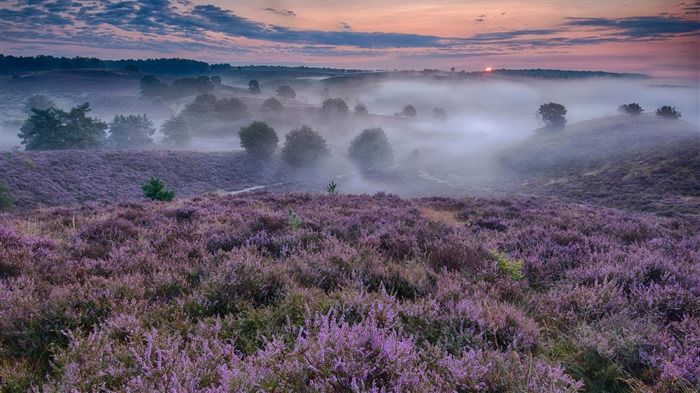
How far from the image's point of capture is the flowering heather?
2.21 m

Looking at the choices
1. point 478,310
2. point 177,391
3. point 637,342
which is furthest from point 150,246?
point 637,342

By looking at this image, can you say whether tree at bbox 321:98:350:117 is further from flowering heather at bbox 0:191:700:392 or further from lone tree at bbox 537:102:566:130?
flowering heather at bbox 0:191:700:392

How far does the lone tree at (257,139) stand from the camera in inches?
2502

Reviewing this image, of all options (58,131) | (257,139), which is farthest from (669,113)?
(58,131)

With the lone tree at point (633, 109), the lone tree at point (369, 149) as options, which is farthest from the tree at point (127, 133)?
the lone tree at point (633, 109)

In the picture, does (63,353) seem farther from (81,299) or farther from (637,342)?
(637,342)

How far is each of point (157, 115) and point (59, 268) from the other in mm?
126801

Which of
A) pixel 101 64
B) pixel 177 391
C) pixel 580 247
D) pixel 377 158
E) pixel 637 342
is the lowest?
pixel 377 158

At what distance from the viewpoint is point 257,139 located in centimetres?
6388

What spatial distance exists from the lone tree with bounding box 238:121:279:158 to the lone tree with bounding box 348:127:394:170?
19.5 m

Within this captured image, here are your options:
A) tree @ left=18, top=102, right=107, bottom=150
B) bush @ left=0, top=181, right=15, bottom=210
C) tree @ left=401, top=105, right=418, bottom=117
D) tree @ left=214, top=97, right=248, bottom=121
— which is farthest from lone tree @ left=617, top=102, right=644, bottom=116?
tree @ left=18, top=102, right=107, bottom=150

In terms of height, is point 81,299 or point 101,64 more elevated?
point 101,64

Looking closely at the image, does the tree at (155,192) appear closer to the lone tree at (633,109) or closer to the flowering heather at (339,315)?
the flowering heather at (339,315)

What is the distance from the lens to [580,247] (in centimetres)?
656
